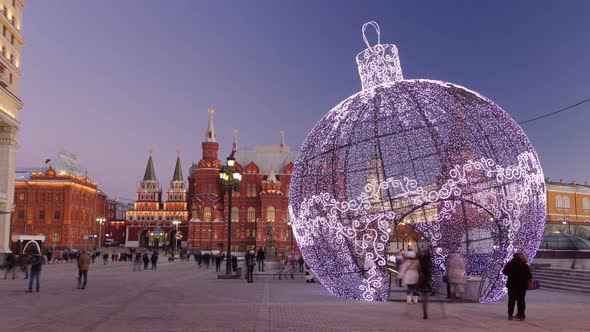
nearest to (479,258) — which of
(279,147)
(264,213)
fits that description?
(264,213)

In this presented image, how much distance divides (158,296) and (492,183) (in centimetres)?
1042

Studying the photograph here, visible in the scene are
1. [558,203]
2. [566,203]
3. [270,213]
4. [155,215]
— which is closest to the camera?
[558,203]

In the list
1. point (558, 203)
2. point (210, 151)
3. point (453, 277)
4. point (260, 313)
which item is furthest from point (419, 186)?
point (210, 151)

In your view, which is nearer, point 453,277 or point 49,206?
point 453,277

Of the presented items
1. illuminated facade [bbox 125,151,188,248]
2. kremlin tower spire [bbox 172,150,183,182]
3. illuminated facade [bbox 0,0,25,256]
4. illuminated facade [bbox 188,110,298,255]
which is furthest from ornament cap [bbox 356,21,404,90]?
kremlin tower spire [bbox 172,150,183,182]

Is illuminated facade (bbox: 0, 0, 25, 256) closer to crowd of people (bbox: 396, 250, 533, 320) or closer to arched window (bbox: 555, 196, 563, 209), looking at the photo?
crowd of people (bbox: 396, 250, 533, 320)

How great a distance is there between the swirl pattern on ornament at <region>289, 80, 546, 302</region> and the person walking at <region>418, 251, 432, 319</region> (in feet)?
2.22

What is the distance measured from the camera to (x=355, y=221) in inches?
555

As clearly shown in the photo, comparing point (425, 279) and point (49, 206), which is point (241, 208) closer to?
point (49, 206)

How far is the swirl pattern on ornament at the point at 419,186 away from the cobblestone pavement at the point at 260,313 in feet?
4.50

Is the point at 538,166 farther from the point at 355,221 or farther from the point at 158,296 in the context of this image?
the point at 158,296

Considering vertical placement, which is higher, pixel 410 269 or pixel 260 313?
pixel 410 269

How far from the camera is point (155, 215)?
118 m

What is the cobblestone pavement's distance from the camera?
1062cm
